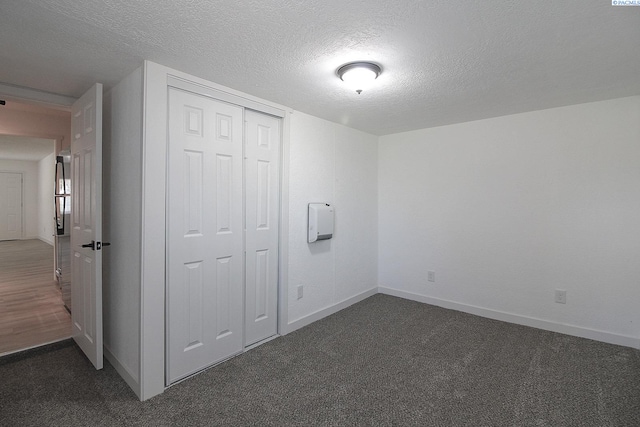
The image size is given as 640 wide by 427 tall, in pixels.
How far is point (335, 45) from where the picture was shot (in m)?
1.85

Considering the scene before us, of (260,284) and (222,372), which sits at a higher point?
(260,284)

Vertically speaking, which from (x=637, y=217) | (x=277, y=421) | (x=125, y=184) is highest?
(x=125, y=184)

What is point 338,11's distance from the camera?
4.97 ft

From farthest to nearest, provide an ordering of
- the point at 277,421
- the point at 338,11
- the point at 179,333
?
the point at 179,333
the point at 277,421
the point at 338,11

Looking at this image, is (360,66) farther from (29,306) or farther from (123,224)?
(29,306)

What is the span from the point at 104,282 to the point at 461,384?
2.96 meters

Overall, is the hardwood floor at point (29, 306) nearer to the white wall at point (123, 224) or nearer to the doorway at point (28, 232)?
the doorway at point (28, 232)

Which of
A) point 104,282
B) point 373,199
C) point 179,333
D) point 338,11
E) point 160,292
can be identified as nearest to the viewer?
A: point 338,11

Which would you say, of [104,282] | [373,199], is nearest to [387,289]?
[373,199]

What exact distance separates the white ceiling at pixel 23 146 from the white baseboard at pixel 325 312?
229 inches

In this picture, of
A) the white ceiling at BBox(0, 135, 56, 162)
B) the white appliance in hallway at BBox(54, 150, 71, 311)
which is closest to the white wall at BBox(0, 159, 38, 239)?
the white ceiling at BBox(0, 135, 56, 162)

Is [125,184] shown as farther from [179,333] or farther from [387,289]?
[387,289]

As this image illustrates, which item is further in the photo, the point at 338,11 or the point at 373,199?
the point at 373,199

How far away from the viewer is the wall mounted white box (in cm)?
327
